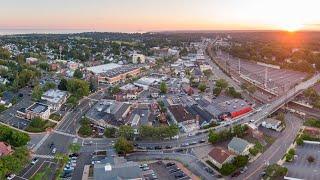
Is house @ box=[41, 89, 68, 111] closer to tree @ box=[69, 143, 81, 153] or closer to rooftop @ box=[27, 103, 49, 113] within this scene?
rooftop @ box=[27, 103, 49, 113]

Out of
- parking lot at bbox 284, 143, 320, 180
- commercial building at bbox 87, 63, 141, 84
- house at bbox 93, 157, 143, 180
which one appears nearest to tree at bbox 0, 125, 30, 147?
house at bbox 93, 157, 143, 180

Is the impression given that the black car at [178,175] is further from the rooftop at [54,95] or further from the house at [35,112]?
the rooftop at [54,95]

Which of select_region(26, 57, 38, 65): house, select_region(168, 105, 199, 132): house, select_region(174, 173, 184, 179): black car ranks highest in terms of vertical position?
select_region(26, 57, 38, 65): house

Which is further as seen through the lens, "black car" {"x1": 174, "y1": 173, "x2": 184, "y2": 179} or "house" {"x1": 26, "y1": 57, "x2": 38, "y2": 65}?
"house" {"x1": 26, "y1": 57, "x2": 38, "y2": 65}

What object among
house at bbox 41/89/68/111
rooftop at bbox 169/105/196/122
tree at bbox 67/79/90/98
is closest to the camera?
rooftop at bbox 169/105/196/122

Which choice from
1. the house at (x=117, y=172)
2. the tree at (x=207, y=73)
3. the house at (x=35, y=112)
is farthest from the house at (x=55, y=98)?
the tree at (x=207, y=73)

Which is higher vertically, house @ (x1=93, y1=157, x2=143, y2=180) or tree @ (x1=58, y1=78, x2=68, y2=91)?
tree @ (x1=58, y1=78, x2=68, y2=91)

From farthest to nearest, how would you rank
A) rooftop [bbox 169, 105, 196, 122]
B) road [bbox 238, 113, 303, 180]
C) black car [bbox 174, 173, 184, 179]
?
rooftop [bbox 169, 105, 196, 122] → road [bbox 238, 113, 303, 180] → black car [bbox 174, 173, 184, 179]
